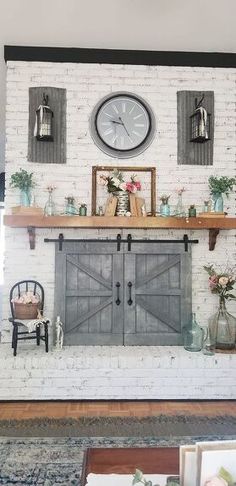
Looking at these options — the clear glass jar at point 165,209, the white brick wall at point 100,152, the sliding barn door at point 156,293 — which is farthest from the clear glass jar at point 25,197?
the clear glass jar at point 165,209

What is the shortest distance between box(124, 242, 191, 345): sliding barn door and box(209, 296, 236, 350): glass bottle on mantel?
0.98 ft

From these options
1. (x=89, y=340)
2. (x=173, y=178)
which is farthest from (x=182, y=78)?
(x=89, y=340)

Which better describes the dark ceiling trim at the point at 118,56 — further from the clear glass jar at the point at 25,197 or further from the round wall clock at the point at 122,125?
the clear glass jar at the point at 25,197

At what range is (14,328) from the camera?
155 inches

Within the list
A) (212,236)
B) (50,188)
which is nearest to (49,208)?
(50,188)

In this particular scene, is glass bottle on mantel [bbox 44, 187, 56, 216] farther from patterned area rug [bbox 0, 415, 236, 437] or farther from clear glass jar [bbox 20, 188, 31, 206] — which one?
patterned area rug [bbox 0, 415, 236, 437]

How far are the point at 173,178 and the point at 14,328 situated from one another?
2228 mm

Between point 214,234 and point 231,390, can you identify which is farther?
point 214,234

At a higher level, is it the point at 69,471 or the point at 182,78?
the point at 182,78

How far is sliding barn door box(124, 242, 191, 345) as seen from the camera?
430cm

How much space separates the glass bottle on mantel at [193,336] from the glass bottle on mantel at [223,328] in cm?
14

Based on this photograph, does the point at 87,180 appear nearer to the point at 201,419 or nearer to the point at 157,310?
the point at 157,310

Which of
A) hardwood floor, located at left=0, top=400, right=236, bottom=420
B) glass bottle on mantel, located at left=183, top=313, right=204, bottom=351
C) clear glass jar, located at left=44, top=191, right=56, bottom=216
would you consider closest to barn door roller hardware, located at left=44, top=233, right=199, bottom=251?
clear glass jar, located at left=44, top=191, right=56, bottom=216

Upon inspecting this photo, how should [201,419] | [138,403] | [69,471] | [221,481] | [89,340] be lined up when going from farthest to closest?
[89,340] < [138,403] < [201,419] < [69,471] < [221,481]
